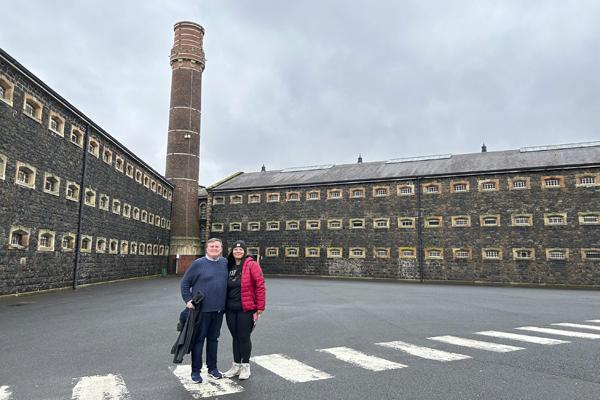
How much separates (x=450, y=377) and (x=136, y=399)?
401 cm

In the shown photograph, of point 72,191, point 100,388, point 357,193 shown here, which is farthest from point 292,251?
point 100,388

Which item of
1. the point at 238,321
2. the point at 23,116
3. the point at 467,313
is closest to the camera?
the point at 238,321

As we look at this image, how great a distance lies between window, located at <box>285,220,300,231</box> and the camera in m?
35.8

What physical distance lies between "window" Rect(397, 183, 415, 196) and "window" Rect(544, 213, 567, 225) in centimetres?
931

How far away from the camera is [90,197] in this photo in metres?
22.0

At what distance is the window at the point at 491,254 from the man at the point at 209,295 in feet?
90.5

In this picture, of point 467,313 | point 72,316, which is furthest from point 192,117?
point 467,313

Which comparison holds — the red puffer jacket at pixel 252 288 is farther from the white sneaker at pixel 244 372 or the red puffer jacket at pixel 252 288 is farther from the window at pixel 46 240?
the window at pixel 46 240

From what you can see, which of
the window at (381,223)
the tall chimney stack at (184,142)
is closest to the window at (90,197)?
the tall chimney stack at (184,142)

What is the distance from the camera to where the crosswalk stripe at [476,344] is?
280 inches

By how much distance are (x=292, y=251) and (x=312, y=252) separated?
1.90 metres

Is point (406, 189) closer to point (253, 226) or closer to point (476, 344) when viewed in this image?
point (253, 226)

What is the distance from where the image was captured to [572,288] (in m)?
24.9

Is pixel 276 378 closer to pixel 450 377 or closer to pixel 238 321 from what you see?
pixel 238 321
